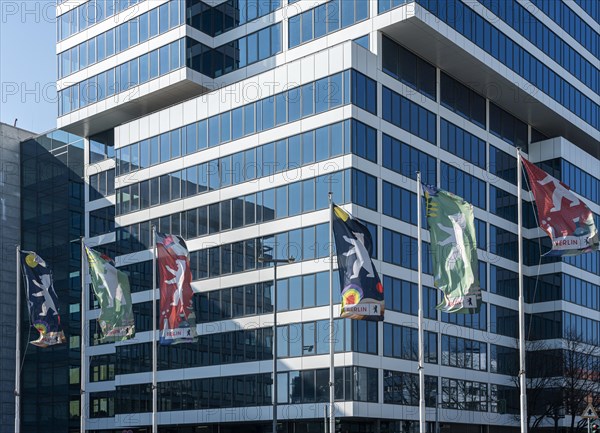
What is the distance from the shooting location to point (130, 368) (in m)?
71.6

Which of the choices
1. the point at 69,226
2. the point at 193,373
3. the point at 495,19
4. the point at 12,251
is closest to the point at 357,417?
the point at 193,373

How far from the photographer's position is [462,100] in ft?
235

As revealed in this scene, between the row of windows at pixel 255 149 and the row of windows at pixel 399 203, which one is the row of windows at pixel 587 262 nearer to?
the row of windows at pixel 399 203

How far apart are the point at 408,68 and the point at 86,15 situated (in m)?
26.3

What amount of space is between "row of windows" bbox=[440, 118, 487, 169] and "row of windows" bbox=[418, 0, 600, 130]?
5.52m

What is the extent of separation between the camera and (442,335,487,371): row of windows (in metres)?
67.1

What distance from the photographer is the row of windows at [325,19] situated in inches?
2509

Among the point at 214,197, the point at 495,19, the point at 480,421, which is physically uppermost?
the point at 495,19

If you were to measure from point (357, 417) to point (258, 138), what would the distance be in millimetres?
18292

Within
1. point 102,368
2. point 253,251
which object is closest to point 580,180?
point 253,251

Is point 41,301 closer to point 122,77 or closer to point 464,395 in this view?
point 122,77

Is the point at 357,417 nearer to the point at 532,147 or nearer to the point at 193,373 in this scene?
the point at 193,373

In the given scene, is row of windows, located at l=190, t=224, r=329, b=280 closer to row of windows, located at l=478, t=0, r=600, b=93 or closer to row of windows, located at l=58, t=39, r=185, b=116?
row of windows, located at l=58, t=39, r=185, b=116

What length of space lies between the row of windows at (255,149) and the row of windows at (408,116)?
97.1 inches
